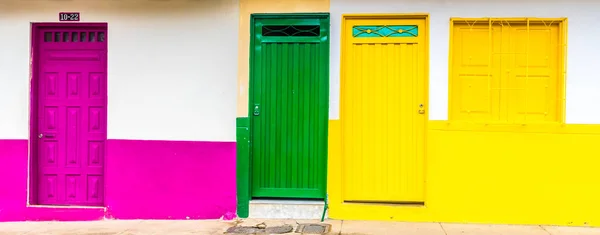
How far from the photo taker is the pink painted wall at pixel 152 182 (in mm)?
6164

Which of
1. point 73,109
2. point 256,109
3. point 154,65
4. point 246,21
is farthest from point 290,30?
point 73,109

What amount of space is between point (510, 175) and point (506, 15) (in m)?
1.82

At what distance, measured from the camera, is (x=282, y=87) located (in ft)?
20.3

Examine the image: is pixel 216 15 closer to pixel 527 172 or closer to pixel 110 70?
pixel 110 70

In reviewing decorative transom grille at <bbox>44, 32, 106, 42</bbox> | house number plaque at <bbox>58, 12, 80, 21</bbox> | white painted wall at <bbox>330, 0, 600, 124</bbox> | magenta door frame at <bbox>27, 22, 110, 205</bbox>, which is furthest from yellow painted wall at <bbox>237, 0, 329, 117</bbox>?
house number plaque at <bbox>58, 12, 80, 21</bbox>

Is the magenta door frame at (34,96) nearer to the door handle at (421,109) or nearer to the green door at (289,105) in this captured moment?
the green door at (289,105)

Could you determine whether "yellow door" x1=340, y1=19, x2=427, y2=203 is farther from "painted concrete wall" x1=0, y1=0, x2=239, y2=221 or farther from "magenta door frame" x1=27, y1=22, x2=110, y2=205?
"magenta door frame" x1=27, y1=22, x2=110, y2=205

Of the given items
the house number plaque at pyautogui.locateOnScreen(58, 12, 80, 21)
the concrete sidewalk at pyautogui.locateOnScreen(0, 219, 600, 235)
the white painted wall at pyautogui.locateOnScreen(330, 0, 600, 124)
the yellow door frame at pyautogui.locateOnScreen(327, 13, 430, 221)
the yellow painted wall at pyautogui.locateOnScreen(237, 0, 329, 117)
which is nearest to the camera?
the concrete sidewalk at pyautogui.locateOnScreen(0, 219, 600, 235)

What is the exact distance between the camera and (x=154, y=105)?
6199 millimetres

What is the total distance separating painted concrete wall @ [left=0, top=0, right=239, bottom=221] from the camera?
20.1ft

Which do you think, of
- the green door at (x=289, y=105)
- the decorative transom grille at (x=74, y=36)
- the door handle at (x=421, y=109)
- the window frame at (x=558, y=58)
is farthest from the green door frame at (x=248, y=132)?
the decorative transom grille at (x=74, y=36)

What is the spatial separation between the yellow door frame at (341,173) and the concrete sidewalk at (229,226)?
12 cm

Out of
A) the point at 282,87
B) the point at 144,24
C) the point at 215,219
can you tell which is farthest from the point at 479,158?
the point at 144,24

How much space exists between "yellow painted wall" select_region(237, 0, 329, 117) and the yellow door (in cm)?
66
